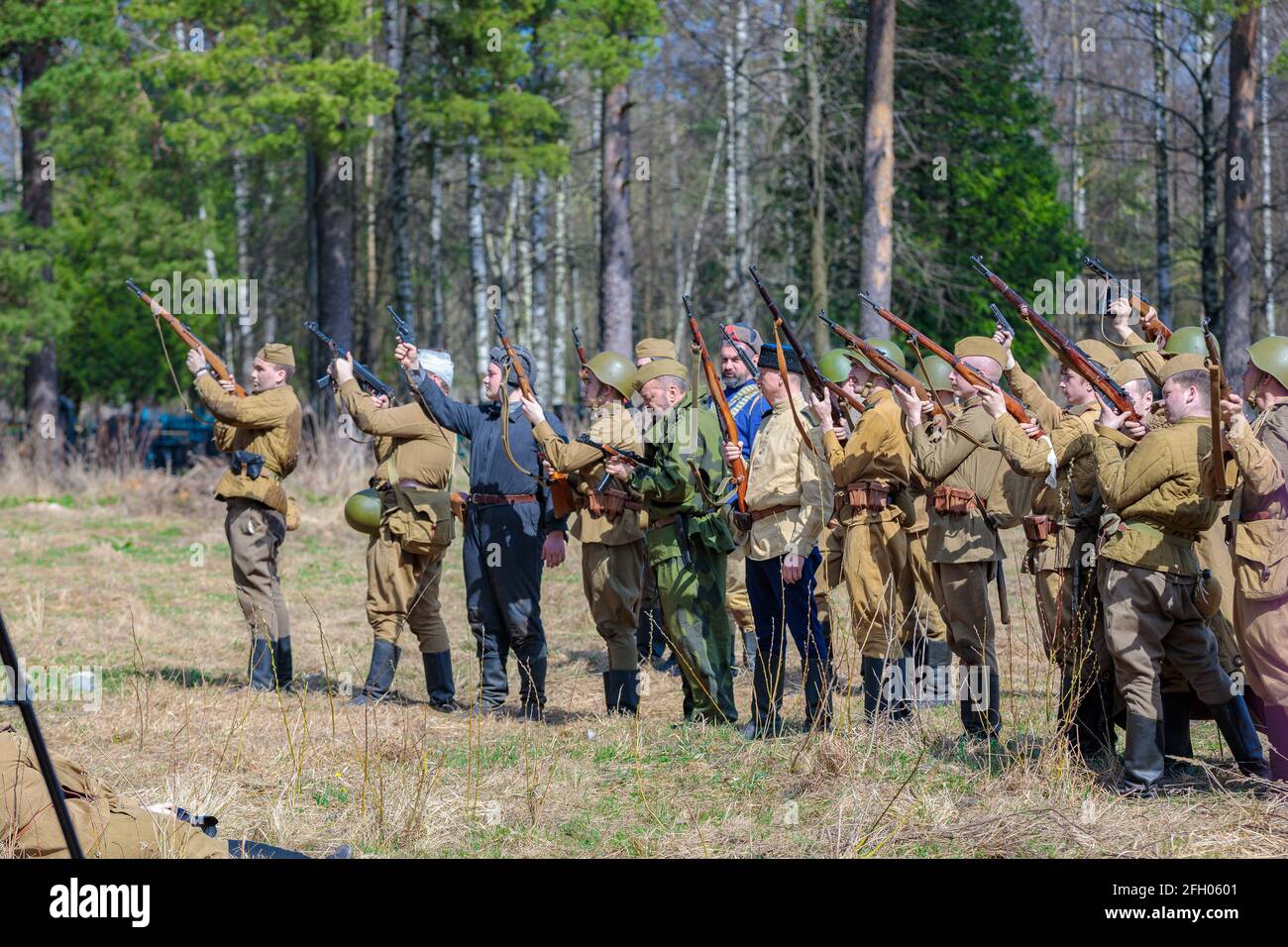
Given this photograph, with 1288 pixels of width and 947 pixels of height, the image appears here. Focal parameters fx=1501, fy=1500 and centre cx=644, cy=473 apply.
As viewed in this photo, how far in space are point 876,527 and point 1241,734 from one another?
2067mm

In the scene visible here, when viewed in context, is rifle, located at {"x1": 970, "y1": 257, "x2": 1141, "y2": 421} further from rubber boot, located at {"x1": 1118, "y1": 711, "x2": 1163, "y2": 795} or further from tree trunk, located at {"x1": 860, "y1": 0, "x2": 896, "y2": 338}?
tree trunk, located at {"x1": 860, "y1": 0, "x2": 896, "y2": 338}

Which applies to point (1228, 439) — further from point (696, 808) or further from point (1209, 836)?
point (696, 808)

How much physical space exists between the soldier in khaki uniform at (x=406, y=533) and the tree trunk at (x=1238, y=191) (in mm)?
11417

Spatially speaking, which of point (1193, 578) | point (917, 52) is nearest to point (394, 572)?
point (1193, 578)

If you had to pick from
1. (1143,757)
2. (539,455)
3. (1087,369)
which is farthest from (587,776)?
(1087,369)

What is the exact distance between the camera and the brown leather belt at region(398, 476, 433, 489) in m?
8.43

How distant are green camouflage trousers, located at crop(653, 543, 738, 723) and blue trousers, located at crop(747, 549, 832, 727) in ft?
0.65

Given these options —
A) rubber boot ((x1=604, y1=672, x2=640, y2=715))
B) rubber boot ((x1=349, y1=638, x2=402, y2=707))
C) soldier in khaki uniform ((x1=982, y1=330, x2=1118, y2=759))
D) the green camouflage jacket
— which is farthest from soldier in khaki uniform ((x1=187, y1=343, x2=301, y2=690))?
soldier in khaki uniform ((x1=982, y1=330, x2=1118, y2=759))

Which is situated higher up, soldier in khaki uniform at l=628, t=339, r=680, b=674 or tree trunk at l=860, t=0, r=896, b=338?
tree trunk at l=860, t=0, r=896, b=338

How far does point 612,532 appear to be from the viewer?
787 centimetres

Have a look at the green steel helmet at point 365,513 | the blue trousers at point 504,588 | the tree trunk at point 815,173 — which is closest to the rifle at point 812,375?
the blue trousers at point 504,588

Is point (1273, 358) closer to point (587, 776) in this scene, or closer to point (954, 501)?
point (954, 501)

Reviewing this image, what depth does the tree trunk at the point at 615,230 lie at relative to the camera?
64.3 feet

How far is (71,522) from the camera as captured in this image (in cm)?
1644
